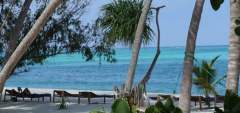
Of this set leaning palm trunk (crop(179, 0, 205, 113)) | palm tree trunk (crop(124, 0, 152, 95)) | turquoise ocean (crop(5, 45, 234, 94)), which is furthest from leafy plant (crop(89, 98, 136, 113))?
turquoise ocean (crop(5, 45, 234, 94))

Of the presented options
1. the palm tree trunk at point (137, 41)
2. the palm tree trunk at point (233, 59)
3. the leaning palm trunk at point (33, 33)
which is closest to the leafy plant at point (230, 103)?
the palm tree trunk at point (233, 59)

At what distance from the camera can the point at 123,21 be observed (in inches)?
391

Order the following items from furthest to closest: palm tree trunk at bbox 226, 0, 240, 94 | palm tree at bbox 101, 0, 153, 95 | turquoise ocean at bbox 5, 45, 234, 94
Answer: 1. turquoise ocean at bbox 5, 45, 234, 94
2. palm tree at bbox 101, 0, 153, 95
3. palm tree trunk at bbox 226, 0, 240, 94

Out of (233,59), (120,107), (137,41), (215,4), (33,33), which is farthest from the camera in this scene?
(137,41)

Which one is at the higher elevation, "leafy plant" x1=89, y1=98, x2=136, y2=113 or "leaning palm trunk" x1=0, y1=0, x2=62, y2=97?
"leaning palm trunk" x1=0, y1=0, x2=62, y2=97

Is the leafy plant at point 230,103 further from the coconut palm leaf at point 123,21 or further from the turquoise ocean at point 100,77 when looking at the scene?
the turquoise ocean at point 100,77

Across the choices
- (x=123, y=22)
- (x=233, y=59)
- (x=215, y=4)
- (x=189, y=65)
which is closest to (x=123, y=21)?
(x=123, y=22)

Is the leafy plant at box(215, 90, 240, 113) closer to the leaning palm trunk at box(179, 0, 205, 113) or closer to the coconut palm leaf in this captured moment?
the leaning palm trunk at box(179, 0, 205, 113)

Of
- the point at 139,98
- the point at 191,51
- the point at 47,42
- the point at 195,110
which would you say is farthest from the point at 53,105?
the point at 191,51

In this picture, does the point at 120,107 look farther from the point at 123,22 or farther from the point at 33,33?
the point at 123,22

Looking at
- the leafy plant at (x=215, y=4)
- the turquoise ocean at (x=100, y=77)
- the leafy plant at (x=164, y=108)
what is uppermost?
the leafy plant at (x=215, y=4)

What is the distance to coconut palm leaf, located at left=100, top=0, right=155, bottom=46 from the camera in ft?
32.6

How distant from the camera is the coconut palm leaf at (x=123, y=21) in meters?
9.93

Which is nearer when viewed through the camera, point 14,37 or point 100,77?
point 14,37
